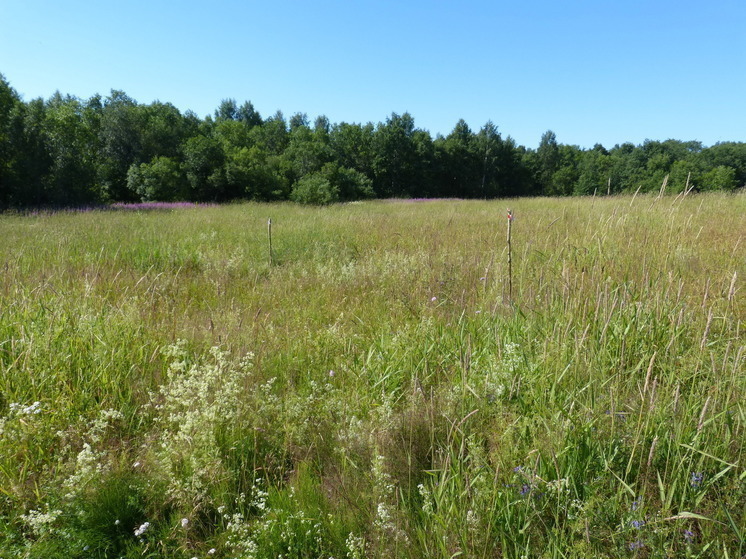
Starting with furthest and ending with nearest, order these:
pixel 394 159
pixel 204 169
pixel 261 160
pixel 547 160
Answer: pixel 547 160 → pixel 394 159 → pixel 261 160 → pixel 204 169

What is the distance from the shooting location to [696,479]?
4.47 ft

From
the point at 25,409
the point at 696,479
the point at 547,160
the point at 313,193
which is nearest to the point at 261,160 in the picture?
the point at 313,193

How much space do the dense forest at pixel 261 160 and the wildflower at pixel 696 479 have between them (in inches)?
88.1

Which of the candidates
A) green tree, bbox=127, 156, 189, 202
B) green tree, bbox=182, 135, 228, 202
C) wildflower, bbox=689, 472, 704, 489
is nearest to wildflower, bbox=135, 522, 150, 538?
wildflower, bbox=689, 472, 704, 489

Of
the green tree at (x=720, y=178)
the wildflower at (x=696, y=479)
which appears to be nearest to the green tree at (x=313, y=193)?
the wildflower at (x=696, y=479)

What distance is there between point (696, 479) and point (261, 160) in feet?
110

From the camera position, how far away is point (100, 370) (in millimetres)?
2359

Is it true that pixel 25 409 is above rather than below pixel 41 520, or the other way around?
above

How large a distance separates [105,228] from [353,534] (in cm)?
950

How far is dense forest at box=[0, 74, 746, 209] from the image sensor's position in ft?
67.9

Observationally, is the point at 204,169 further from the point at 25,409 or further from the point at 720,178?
the point at 720,178

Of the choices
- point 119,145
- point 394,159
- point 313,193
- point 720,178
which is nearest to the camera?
point 313,193

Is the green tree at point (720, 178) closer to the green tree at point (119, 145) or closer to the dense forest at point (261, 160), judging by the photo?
the dense forest at point (261, 160)

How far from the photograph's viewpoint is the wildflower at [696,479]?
134cm
